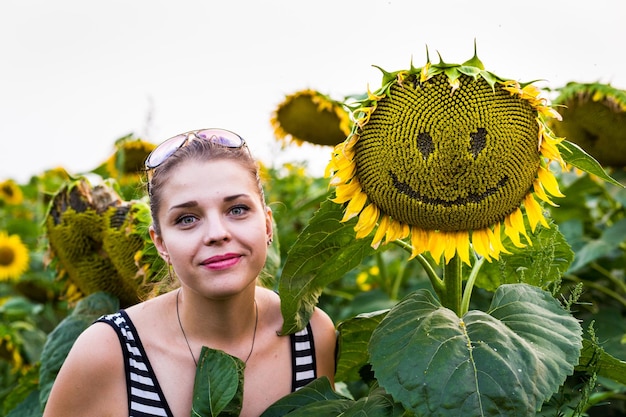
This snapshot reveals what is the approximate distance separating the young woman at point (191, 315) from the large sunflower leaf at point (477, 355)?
41cm

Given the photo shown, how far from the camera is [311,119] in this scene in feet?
9.91

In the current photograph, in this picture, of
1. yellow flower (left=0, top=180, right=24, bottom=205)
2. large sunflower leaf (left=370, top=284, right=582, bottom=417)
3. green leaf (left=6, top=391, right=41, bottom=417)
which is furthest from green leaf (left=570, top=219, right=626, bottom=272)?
yellow flower (left=0, top=180, right=24, bottom=205)

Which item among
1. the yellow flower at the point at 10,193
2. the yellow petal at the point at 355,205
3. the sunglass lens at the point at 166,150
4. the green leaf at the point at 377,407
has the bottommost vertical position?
the yellow flower at the point at 10,193

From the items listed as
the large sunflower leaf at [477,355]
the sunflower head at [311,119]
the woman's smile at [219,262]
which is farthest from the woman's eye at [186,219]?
the sunflower head at [311,119]

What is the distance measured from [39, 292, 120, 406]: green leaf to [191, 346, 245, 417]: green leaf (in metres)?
0.64

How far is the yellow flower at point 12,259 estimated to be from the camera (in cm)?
433

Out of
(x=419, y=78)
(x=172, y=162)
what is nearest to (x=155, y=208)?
(x=172, y=162)

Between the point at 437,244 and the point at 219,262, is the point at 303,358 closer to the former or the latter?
the point at 219,262

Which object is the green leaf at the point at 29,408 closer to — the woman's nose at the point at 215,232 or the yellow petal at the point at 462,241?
the woman's nose at the point at 215,232

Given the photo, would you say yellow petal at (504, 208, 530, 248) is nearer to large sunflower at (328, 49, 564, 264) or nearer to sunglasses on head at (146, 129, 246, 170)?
large sunflower at (328, 49, 564, 264)

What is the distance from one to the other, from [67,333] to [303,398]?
85 centimetres

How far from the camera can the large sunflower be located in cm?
145

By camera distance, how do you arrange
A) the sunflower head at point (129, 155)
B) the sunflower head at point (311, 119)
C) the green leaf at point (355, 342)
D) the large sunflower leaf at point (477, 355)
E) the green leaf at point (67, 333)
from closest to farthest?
the large sunflower leaf at point (477, 355)
the green leaf at point (355, 342)
the green leaf at point (67, 333)
the sunflower head at point (311, 119)
the sunflower head at point (129, 155)

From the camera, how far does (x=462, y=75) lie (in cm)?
146
